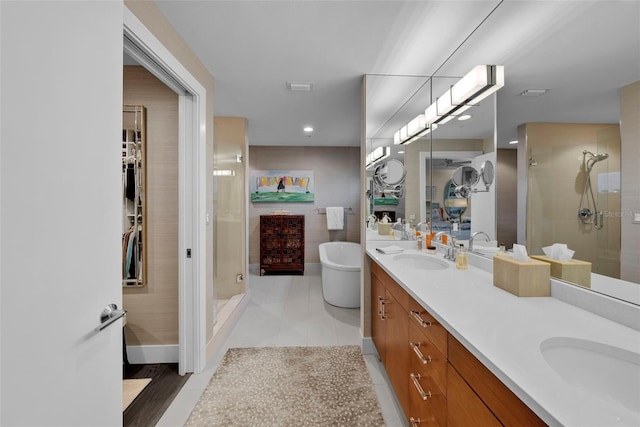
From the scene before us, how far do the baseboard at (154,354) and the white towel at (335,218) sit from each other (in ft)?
10.4

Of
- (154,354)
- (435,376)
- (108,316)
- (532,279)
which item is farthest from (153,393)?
(532,279)

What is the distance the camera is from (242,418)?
1.55 m

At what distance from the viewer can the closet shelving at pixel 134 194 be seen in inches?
78.4

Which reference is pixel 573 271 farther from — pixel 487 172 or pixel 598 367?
pixel 487 172

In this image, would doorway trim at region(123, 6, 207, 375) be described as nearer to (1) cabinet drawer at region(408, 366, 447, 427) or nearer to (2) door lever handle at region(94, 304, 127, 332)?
(2) door lever handle at region(94, 304, 127, 332)

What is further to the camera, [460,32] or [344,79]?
[344,79]

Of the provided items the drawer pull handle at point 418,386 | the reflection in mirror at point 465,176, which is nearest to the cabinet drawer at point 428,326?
the drawer pull handle at point 418,386

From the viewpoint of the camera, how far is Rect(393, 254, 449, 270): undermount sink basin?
1.90m

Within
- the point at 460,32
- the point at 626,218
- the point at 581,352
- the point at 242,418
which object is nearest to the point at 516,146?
the point at 626,218

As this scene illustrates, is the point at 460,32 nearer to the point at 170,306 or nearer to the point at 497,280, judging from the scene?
the point at 497,280

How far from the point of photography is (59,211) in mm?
647

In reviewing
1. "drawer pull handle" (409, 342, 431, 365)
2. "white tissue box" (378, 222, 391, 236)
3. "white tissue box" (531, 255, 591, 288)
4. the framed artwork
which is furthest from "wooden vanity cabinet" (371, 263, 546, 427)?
the framed artwork

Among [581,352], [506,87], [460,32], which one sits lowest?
[581,352]

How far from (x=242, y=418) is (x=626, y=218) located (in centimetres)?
204
